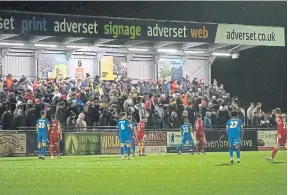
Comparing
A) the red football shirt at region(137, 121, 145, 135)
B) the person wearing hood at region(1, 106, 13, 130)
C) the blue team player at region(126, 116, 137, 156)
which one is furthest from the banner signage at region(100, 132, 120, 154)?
the person wearing hood at region(1, 106, 13, 130)

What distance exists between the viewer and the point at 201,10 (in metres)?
43.5

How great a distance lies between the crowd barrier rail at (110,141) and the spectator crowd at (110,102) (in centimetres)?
40

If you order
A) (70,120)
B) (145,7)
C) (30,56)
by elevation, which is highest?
(145,7)

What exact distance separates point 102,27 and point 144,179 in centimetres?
1934

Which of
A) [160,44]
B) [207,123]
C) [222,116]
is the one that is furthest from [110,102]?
[160,44]

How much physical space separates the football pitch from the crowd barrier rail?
7.43 meters

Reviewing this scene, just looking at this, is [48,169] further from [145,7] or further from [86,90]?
[145,7]

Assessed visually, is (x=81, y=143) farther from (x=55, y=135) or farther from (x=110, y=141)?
(x=55, y=135)

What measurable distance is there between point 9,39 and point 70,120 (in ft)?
26.6

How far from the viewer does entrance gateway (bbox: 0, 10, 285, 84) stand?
34.8 metres

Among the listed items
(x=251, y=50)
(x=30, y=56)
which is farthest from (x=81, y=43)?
(x=251, y=50)

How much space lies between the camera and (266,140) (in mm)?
37594

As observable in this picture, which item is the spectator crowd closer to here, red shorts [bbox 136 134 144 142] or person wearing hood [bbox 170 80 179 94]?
person wearing hood [bbox 170 80 179 94]

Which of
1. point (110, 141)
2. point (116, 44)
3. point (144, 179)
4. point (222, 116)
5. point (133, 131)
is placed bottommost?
point (144, 179)
